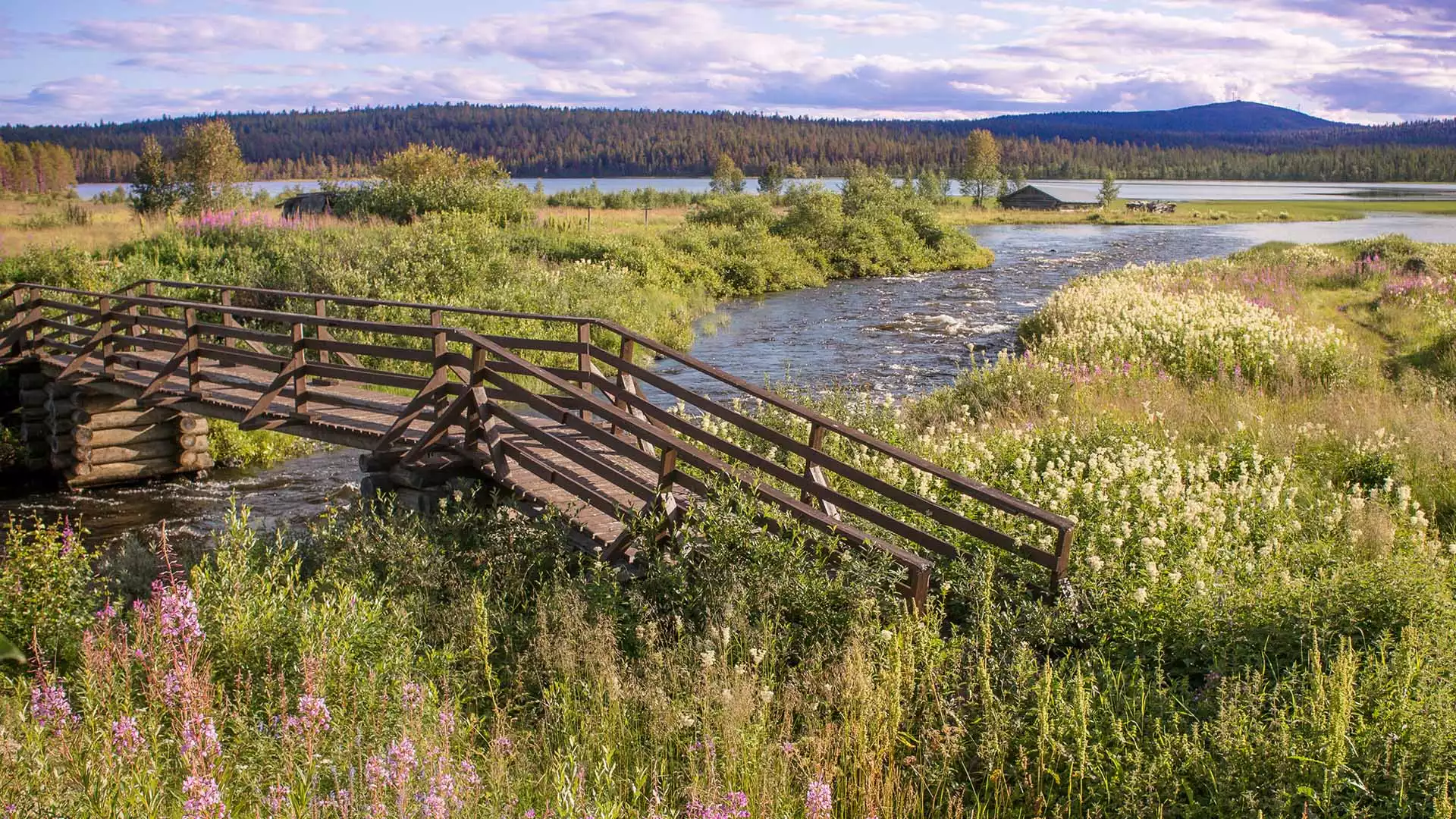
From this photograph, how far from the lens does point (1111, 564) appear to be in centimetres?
700

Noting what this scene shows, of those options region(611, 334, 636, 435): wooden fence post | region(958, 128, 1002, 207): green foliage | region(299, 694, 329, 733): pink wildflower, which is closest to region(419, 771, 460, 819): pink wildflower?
region(299, 694, 329, 733): pink wildflower

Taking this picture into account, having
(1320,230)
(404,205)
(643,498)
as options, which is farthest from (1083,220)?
(643,498)

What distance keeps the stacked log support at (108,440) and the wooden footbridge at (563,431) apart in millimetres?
300

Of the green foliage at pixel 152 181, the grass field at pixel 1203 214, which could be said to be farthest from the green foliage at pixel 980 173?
the green foliage at pixel 152 181

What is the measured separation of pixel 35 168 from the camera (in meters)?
101

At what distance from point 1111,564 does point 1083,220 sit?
98607 mm

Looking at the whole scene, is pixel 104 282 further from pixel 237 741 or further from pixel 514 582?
pixel 237 741

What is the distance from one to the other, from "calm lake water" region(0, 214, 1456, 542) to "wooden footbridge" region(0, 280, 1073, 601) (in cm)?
140

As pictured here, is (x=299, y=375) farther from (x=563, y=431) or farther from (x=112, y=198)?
(x=112, y=198)

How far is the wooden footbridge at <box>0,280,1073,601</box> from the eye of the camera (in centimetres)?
768

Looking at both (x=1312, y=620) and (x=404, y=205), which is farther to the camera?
(x=404, y=205)

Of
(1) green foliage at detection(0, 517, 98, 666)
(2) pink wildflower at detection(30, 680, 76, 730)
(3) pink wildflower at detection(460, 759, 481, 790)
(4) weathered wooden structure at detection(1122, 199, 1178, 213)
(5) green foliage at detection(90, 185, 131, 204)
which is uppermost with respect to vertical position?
(4) weathered wooden structure at detection(1122, 199, 1178, 213)

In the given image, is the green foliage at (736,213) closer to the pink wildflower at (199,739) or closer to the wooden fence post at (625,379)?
the wooden fence post at (625,379)

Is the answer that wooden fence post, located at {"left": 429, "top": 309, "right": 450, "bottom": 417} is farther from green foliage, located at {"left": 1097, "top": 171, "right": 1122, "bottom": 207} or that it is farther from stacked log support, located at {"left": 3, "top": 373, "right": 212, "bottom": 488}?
green foliage, located at {"left": 1097, "top": 171, "right": 1122, "bottom": 207}
